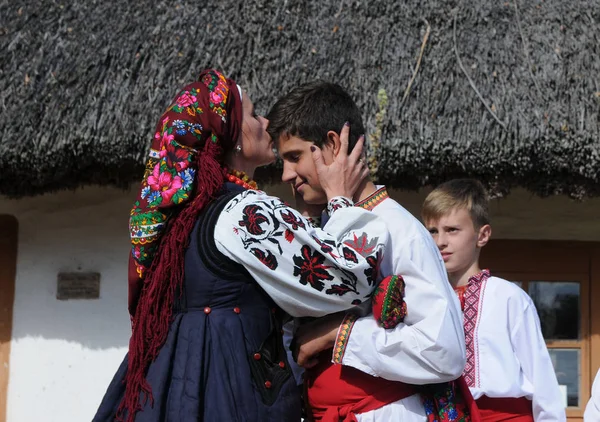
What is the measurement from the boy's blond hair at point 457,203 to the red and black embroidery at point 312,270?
121cm

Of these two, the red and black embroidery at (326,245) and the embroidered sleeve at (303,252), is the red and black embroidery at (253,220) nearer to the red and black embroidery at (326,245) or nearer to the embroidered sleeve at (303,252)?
the embroidered sleeve at (303,252)

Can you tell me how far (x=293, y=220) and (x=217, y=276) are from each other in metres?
0.22

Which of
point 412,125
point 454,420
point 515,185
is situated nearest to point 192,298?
point 454,420

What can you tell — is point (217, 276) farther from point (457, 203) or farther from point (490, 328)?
point (457, 203)

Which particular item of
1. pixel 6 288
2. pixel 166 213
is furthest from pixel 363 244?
pixel 6 288

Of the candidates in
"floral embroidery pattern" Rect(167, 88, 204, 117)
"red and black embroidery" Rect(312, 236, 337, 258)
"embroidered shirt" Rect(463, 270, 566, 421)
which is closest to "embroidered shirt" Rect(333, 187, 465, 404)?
"red and black embroidery" Rect(312, 236, 337, 258)

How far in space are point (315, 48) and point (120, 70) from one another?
3.49 ft

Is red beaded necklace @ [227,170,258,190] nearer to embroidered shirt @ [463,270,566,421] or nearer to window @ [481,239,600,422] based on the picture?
embroidered shirt @ [463,270,566,421]

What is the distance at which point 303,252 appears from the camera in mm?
2057

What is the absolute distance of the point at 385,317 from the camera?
211 cm

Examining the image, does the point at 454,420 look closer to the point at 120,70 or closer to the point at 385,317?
the point at 385,317

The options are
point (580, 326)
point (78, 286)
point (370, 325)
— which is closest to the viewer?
point (370, 325)

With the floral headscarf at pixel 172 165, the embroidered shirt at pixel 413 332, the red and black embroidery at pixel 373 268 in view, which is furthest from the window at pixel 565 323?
the floral headscarf at pixel 172 165

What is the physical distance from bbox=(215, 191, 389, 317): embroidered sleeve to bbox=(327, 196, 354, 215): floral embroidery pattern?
0.05 m
